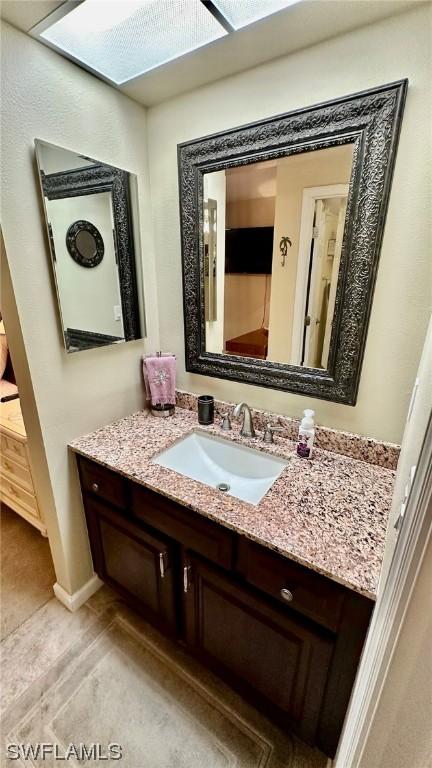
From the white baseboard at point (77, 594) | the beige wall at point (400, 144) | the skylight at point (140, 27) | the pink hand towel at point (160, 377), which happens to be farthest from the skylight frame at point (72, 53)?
the white baseboard at point (77, 594)

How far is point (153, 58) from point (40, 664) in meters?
2.34

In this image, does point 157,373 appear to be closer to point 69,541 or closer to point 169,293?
point 169,293

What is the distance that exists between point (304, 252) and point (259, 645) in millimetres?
1321

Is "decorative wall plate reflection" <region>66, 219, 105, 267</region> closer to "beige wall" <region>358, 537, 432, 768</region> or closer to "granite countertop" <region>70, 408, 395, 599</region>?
"granite countertop" <region>70, 408, 395, 599</region>

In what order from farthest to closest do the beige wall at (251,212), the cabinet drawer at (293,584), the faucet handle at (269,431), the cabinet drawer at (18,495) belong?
Result: the cabinet drawer at (18,495) → the faucet handle at (269,431) → the beige wall at (251,212) → the cabinet drawer at (293,584)

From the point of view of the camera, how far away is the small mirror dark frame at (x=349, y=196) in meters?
0.93

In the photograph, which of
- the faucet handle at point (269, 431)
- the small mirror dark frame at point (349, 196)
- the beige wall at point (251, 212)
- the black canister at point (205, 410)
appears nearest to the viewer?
the small mirror dark frame at point (349, 196)

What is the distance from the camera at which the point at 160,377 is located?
151cm

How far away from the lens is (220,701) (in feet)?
A: 3.92

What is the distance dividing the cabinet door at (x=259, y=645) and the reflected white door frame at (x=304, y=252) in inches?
33.0

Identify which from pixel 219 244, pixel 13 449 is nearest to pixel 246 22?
pixel 219 244

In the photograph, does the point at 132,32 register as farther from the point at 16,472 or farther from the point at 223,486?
the point at 16,472

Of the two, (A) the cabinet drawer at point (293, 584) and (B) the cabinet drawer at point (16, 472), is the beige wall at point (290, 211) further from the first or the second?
(B) the cabinet drawer at point (16, 472)

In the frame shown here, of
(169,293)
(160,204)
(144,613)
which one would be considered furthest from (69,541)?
(160,204)
